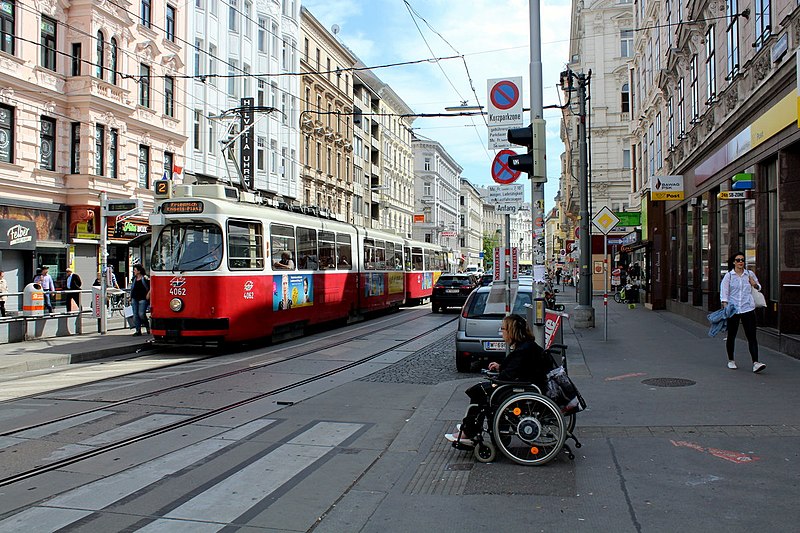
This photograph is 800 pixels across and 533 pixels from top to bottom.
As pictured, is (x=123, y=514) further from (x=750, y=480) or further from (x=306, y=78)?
(x=306, y=78)

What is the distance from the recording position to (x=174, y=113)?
1271 inches

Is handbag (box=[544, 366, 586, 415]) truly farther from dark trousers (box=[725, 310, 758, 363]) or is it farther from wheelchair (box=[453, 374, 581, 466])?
dark trousers (box=[725, 310, 758, 363])

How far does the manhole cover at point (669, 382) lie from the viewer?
9.56 m

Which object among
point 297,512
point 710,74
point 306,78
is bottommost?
point 297,512

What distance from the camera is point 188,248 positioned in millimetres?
14398

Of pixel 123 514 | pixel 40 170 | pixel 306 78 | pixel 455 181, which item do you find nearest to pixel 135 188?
pixel 40 170

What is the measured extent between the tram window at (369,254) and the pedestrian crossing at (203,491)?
55.2 feet

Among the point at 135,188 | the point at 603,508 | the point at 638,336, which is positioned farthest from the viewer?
the point at 135,188

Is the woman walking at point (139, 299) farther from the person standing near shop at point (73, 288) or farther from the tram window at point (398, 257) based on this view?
the tram window at point (398, 257)

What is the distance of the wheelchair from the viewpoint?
5.95m

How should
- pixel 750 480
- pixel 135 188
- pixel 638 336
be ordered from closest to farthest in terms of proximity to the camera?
pixel 750 480
pixel 638 336
pixel 135 188

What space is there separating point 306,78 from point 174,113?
15896mm

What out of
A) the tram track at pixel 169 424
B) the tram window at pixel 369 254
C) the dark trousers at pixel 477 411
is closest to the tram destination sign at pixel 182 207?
the tram track at pixel 169 424

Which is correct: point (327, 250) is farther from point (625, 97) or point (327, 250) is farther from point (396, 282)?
point (625, 97)
